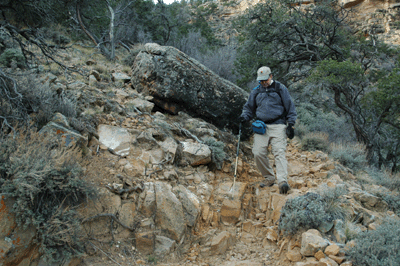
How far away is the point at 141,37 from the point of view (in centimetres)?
1596

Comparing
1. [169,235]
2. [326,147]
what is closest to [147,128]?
[169,235]

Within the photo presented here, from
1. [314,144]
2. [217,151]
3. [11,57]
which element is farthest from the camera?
[314,144]

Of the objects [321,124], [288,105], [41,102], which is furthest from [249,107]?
[321,124]

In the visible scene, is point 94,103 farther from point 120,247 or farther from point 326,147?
point 326,147

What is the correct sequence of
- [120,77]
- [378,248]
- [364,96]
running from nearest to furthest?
[378,248] → [120,77] → [364,96]

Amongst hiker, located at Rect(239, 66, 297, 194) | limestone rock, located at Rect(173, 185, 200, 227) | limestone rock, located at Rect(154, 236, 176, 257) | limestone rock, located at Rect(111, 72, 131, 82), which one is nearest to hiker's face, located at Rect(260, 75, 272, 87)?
hiker, located at Rect(239, 66, 297, 194)

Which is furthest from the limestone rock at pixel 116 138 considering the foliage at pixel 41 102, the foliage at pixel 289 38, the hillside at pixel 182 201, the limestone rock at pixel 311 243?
the foliage at pixel 289 38

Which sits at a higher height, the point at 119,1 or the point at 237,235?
the point at 119,1

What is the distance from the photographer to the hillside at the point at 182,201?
3.09 meters

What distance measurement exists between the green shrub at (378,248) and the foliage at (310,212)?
0.49 meters

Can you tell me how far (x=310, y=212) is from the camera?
3.44m

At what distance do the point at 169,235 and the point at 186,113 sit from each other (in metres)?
3.70

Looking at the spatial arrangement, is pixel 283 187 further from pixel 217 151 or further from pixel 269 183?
pixel 217 151

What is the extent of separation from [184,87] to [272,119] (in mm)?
2550
